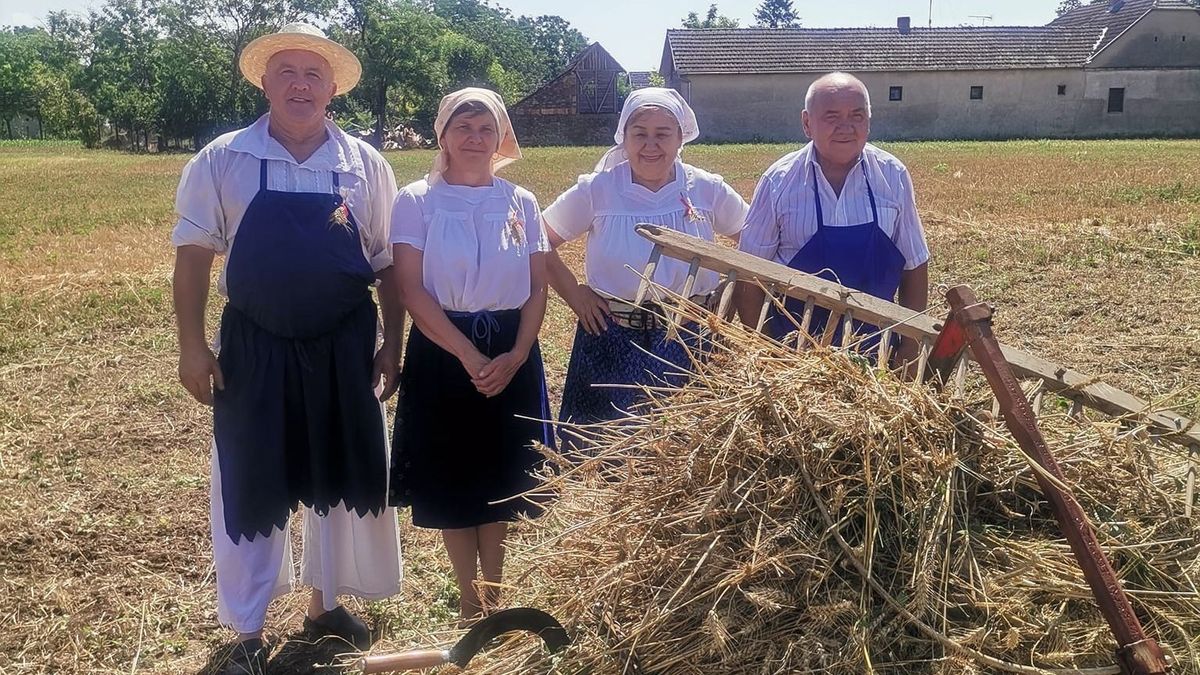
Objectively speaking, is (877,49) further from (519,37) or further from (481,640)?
(519,37)

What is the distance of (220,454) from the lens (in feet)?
9.38

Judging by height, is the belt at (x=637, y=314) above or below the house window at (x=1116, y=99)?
below

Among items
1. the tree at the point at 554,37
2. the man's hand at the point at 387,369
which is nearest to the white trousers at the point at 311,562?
the man's hand at the point at 387,369

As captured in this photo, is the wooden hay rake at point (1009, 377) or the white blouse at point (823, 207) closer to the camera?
the wooden hay rake at point (1009, 377)

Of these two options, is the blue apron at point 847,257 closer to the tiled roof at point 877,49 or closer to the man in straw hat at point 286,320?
the man in straw hat at point 286,320

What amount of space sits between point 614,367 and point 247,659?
5.00ft

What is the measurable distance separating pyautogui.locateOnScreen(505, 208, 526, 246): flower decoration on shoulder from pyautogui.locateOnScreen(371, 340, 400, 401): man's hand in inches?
21.6

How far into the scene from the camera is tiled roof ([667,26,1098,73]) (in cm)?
3797

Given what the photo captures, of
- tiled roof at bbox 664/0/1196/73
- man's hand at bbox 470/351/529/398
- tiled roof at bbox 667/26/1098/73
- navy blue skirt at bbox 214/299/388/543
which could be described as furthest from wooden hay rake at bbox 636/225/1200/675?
tiled roof at bbox 667/26/1098/73

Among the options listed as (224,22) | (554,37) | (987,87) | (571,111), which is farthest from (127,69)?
(554,37)

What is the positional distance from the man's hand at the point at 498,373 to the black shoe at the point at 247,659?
3.66ft

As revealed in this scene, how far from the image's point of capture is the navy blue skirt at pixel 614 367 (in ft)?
10.1

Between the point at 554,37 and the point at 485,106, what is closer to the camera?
the point at 485,106

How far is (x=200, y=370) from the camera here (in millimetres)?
2752
